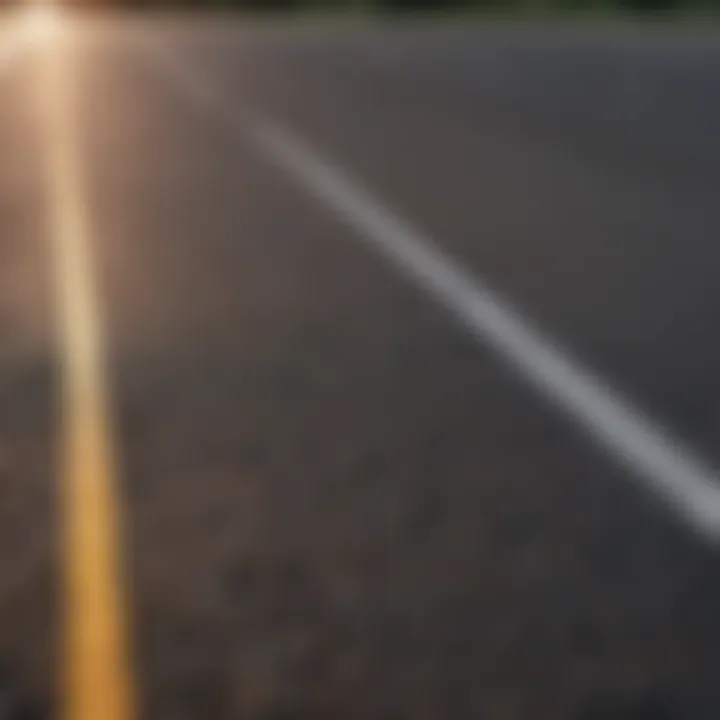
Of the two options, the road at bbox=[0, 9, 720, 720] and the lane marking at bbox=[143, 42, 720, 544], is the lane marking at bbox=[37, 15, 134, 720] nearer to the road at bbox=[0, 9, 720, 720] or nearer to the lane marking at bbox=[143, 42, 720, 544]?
the road at bbox=[0, 9, 720, 720]

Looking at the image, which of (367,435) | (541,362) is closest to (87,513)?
(367,435)

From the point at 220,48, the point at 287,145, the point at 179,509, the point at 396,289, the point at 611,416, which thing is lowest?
the point at 179,509

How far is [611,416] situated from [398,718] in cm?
345

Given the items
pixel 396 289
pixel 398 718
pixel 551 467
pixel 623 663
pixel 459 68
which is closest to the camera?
pixel 398 718

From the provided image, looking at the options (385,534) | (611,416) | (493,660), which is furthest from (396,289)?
(493,660)

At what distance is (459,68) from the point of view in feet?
107

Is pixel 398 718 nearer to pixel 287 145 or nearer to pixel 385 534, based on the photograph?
pixel 385 534

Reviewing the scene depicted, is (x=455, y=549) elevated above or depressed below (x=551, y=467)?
below

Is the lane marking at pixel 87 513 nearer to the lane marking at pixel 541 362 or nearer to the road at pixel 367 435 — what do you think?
the road at pixel 367 435

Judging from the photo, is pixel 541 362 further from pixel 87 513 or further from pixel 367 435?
pixel 87 513

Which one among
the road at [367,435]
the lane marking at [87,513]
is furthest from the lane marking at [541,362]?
the lane marking at [87,513]

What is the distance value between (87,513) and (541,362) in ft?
9.72

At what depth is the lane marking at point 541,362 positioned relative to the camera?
691 centimetres

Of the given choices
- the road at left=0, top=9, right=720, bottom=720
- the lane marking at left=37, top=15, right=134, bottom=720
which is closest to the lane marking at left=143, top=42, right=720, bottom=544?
the road at left=0, top=9, right=720, bottom=720
